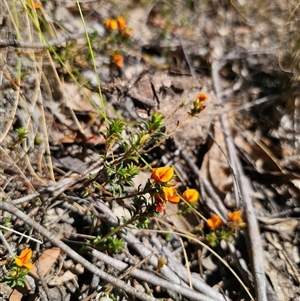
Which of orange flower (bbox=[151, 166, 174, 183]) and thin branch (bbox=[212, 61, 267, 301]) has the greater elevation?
thin branch (bbox=[212, 61, 267, 301])

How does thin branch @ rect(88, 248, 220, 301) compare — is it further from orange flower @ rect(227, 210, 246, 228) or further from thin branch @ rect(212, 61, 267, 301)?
orange flower @ rect(227, 210, 246, 228)

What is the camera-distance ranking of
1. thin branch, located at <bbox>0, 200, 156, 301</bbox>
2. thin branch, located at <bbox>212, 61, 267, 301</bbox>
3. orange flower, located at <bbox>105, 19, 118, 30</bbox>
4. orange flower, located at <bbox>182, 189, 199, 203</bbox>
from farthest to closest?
orange flower, located at <bbox>105, 19, 118, 30</bbox> → orange flower, located at <bbox>182, 189, 199, 203</bbox> → thin branch, located at <bbox>212, 61, 267, 301</bbox> → thin branch, located at <bbox>0, 200, 156, 301</bbox>

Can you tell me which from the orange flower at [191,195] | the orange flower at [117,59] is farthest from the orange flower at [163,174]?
the orange flower at [117,59]

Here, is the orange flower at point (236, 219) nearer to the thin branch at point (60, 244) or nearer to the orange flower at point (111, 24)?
the thin branch at point (60, 244)

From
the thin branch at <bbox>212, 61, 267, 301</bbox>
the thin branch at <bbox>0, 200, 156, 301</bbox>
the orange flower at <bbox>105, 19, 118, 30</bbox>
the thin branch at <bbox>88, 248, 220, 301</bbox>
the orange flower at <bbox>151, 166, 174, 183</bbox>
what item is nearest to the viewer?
the orange flower at <bbox>151, 166, 174, 183</bbox>

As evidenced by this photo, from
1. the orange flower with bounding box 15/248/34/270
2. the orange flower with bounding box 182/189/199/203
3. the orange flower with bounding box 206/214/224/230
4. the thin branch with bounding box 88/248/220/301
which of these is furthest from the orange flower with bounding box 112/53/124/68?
the orange flower with bounding box 15/248/34/270

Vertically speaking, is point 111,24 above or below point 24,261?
above

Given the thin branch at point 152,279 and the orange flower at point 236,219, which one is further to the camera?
the orange flower at point 236,219

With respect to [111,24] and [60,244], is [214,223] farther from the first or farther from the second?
[111,24]

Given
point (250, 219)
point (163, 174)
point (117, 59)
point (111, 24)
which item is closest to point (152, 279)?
point (163, 174)

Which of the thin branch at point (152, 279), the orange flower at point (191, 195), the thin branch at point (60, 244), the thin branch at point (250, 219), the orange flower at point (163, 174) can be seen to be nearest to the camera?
the orange flower at point (163, 174)

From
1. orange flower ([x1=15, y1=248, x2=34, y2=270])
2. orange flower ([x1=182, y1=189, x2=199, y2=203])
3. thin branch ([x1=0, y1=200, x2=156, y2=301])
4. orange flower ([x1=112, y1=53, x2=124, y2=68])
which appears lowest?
orange flower ([x1=15, y1=248, x2=34, y2=270])
